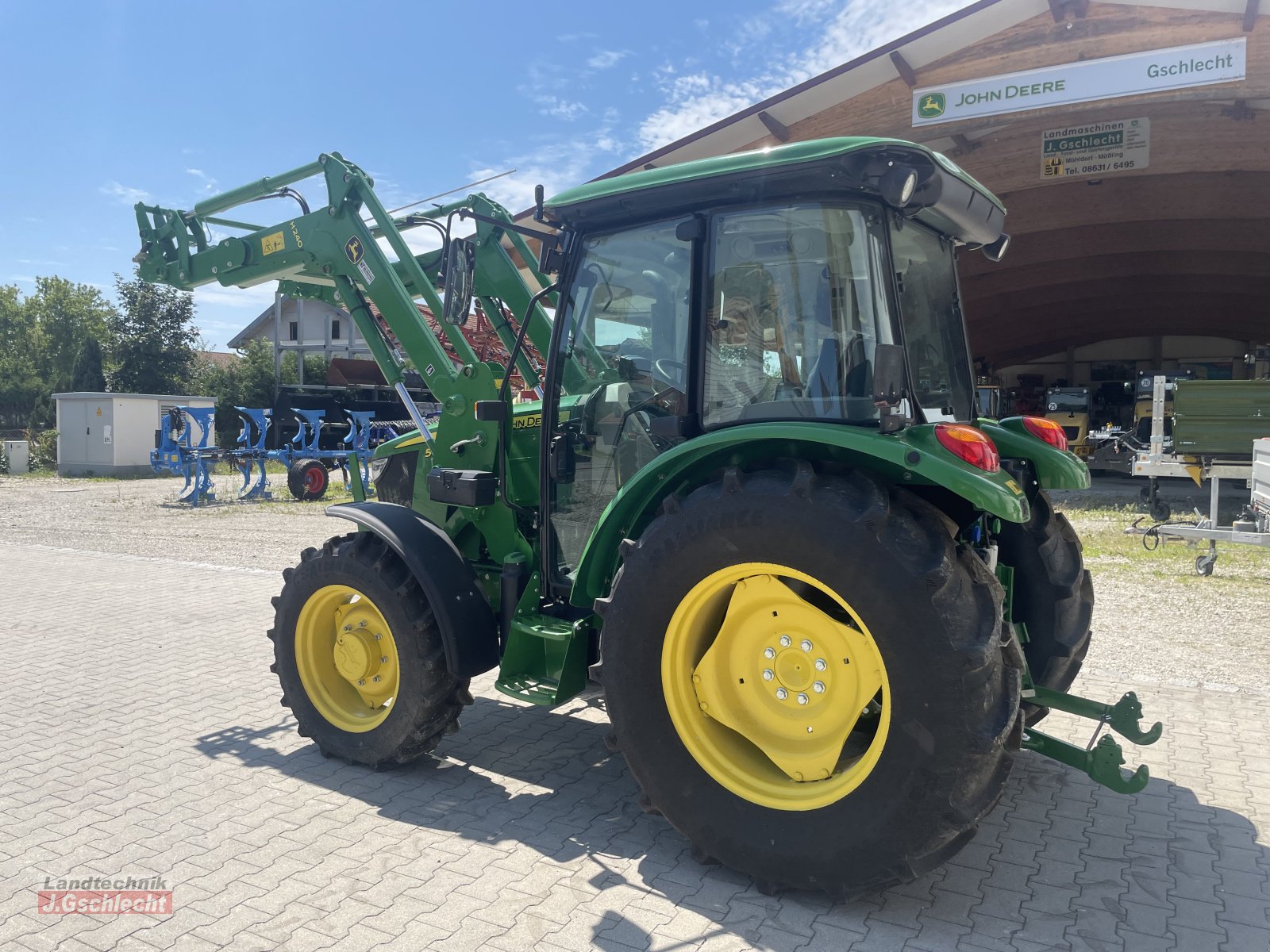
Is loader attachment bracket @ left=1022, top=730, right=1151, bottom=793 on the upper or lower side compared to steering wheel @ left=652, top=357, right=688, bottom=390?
lower

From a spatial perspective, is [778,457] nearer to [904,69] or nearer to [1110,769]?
[1110,769]

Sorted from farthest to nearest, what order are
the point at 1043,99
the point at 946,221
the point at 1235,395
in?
the point at 1043,99
the point at 1235,395
the point at 946,221

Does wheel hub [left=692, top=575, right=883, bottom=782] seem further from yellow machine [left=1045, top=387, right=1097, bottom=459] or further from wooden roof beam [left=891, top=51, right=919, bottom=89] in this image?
yellow machine [left=1045, top=387, right=1097, bottom=459]

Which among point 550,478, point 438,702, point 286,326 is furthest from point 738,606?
point 286,326

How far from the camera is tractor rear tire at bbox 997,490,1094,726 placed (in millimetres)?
4008

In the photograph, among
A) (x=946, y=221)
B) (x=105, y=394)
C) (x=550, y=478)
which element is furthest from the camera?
(x=105, y=394)

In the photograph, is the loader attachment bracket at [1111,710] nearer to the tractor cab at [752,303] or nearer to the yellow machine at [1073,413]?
the tractor cab at [752,303]

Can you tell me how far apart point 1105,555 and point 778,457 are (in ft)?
28.0

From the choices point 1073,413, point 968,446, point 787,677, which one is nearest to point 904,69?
point 968,446

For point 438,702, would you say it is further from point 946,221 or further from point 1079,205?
point 1079,205

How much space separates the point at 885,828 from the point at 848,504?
980 millimetres

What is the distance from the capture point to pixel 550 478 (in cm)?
389

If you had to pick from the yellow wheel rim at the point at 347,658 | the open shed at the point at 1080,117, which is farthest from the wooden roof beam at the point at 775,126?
the yellow wheel rim at the point at 347,658

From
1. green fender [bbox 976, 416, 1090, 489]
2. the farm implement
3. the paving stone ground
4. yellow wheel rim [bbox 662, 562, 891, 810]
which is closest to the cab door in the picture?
yellow wheel rim [bbox 662, 562, 891, 810]
